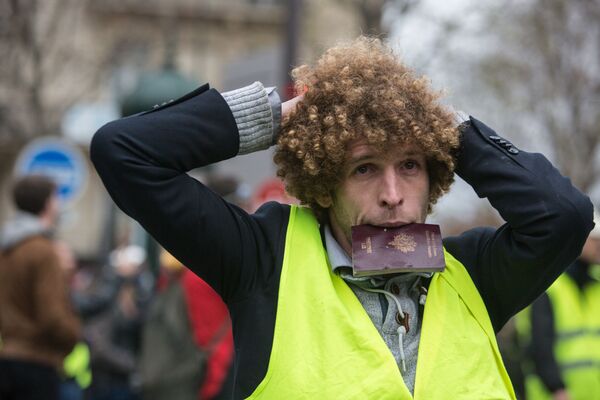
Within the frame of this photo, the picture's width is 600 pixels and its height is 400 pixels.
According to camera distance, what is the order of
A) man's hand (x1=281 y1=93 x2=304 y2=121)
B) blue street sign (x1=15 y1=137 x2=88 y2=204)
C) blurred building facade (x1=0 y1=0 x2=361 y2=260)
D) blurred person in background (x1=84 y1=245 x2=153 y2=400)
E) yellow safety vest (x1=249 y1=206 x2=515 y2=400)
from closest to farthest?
yellow safety vest (x1=249 y1=206 x2=515 y2=400), man's hand (x1=281 y1=93 x2=304 y2=121), blurred person in background (x1=84 y1=245 x2=153 y2=400), blue street sign (x1=15 y1=137 x2=88 y2=204), blurred building facade (x1=0 y1=0 x2=361 y2=260)

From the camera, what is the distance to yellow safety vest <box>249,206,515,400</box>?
9.55 feet

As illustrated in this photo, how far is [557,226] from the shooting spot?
10.3 ft

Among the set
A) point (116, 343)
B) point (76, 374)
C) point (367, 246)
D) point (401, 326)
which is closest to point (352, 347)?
point (401, 326)

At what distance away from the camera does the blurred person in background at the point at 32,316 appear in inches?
269

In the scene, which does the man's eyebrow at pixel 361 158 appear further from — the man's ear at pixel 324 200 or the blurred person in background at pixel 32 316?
the blurred person in background at pixel 32 316

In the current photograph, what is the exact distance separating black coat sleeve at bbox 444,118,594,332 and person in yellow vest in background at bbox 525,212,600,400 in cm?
428

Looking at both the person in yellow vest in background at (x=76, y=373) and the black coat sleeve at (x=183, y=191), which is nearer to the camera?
the black coat sleeve at (x=183, y=191)

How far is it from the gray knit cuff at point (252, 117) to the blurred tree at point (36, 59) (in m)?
15.8

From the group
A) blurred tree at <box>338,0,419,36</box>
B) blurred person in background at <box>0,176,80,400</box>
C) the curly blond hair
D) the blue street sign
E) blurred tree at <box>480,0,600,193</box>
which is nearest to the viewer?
the curly blond hair

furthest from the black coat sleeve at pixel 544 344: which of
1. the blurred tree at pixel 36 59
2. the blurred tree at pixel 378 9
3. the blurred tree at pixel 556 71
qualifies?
the blurred tree at pixel 36 59

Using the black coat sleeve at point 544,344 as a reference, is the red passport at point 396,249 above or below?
above

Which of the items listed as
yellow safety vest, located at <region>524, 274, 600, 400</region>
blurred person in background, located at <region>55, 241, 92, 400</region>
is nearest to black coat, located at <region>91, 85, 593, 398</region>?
yellow safety vest, located at <region>524, 274, 600, 400</region>

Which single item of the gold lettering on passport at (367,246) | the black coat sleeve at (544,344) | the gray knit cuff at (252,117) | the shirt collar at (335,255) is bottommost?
the black coat sleeve at (544,344)

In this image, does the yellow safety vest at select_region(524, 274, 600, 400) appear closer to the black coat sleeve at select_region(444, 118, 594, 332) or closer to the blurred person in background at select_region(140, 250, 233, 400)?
the blurred person in background at select_region(140, 250, 233, 400)
